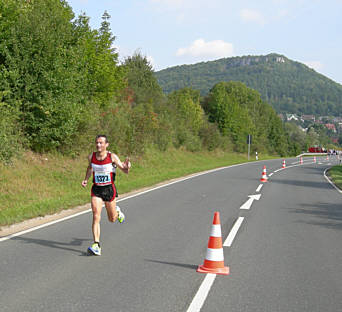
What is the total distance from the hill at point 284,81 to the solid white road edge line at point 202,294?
458 feet

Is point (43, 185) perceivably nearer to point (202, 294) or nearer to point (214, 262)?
point (214, 262)

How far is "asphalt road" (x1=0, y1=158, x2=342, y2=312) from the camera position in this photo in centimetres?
480

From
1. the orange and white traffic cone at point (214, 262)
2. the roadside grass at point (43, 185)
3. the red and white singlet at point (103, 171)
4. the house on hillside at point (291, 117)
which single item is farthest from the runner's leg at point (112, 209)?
the house on hillside at point (291, 117)

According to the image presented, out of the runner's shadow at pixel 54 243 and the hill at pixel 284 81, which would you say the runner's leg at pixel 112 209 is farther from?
the hill at pixel 284 81

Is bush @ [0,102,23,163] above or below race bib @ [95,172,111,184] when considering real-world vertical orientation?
above

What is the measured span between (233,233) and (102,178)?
320 centimetres

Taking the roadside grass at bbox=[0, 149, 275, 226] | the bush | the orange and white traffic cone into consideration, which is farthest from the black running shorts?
the bush

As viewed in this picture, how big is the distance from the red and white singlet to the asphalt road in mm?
1126

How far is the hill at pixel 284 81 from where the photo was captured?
150m

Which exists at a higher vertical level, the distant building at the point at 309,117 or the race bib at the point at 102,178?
the distant building at the point at 309,117

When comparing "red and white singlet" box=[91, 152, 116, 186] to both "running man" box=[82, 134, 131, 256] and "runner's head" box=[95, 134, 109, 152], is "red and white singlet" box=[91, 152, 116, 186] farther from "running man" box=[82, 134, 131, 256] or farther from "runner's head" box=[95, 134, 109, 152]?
"runner's head" box=[95, 134, 109, 152]

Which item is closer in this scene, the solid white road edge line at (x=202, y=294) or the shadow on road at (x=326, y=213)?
the solid white road edge line at (x=202, y=294)

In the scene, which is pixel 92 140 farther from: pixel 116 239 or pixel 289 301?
pixel 289 301

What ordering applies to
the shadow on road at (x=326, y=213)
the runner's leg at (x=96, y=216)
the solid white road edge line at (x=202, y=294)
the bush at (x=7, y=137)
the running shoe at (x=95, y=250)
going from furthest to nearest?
the bush at (x=7, y=137) < the shadow on road at (x=326, y=213) < the runner's leg at (x=96, y=216) < the running shoe at (x=95, y=250) < the solid white road edge line at (x=202, y=294)
